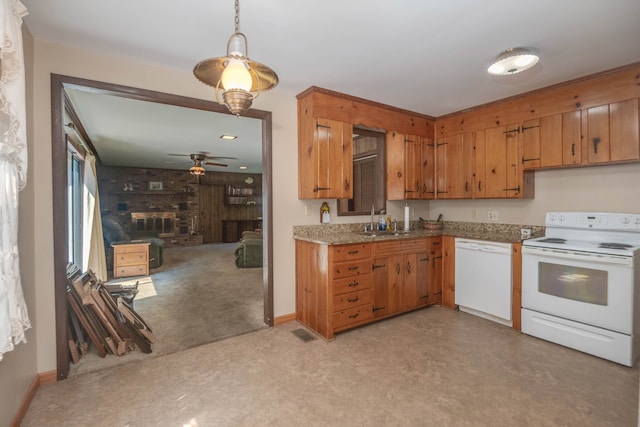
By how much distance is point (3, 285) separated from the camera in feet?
4.21

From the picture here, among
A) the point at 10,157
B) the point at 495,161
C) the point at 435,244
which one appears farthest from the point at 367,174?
the point at 10,157

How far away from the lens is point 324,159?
3180 millimetres

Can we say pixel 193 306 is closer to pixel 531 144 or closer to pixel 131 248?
pixel 131 248

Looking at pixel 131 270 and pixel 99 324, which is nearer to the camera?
pixel 99 324

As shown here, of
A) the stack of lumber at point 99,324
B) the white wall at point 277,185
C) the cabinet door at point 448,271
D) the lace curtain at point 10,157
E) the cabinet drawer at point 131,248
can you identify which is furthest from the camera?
the cabinet drawer at point 131,248

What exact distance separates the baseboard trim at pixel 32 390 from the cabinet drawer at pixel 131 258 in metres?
3.81

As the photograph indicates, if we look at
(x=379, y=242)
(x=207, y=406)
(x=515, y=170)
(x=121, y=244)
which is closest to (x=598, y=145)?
(x=515, y=170)

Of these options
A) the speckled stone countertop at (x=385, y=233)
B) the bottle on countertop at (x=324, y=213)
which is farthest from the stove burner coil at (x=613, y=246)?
the bottle on countertop at (x=324, y=213)

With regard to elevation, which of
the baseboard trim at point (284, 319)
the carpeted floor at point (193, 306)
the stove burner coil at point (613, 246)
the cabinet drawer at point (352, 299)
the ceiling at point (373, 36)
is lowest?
the carpeted floor at point (193, 306)

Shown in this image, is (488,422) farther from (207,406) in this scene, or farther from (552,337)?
(207,406)

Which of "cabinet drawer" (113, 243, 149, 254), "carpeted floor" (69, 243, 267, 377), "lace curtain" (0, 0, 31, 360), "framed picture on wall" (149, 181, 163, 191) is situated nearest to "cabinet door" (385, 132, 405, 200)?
"carpeted floor" (69, 243, 267, 377)

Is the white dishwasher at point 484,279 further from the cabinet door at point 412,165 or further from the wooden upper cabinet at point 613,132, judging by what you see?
the wooden upper cabinet at point 613,132

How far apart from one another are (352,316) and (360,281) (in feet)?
1.15

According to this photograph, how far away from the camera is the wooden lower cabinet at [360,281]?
2.86 m
